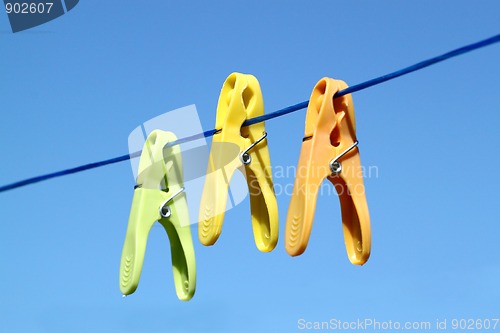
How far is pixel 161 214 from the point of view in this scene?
319 centimetres

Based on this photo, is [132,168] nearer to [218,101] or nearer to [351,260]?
[218,101]

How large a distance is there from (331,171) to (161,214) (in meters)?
0.63

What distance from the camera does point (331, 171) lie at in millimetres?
2914

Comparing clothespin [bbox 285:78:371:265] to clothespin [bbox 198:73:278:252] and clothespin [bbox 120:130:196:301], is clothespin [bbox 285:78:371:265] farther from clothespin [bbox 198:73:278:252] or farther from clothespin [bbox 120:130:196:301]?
clothespin [bbox 120:130:196:301]

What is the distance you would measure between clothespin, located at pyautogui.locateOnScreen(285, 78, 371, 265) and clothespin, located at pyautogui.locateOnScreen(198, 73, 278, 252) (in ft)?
0.80

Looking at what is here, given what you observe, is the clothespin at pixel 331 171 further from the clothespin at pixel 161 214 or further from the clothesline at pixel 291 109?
the clothespin at pixel 161 214

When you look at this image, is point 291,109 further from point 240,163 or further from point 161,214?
point 161,214

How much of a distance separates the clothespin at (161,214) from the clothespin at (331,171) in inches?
19.5

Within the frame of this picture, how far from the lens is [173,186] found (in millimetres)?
3270

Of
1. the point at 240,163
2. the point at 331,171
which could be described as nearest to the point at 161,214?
the point at 240,163

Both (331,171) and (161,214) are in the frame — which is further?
(161,214)

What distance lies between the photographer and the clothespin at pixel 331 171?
2820 millimetres

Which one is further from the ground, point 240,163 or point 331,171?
point 240,163

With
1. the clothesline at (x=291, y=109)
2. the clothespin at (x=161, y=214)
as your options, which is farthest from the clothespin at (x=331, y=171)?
the clothespin at (x=161, y=214)
